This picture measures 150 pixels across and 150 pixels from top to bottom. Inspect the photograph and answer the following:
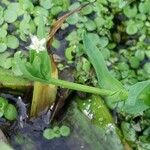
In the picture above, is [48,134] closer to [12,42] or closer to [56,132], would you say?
Answer: [56,132]

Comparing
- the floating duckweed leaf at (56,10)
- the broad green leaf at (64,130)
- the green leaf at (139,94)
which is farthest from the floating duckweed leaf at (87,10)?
the green leaf at (139,94)

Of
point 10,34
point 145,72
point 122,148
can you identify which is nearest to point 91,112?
point 122,148

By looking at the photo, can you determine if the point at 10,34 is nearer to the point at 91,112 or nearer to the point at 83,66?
the point at 83,66

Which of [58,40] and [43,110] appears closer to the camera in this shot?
[43,110]

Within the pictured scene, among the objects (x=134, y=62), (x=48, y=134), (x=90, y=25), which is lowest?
(x=48, y=134)

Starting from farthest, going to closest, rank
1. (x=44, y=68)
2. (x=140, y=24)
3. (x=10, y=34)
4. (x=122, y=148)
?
(x=140, y=24), (x=10, y=34), (x=122, y=148), (x=44, y=68)

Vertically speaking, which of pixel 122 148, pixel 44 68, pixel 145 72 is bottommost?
pixel 122 148

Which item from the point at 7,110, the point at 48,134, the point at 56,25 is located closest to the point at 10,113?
the point at 7,110

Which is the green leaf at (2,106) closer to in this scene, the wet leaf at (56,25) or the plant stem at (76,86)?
the wet leaf at (56,25)
